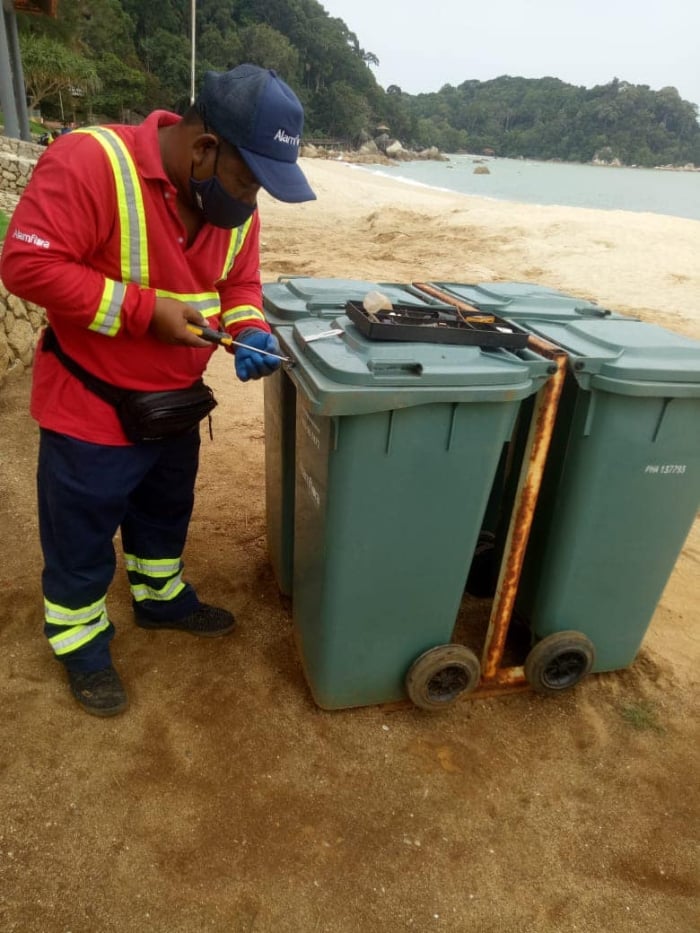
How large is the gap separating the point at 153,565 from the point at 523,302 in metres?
1.87

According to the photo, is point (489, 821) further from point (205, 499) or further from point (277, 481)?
point (205, 499)

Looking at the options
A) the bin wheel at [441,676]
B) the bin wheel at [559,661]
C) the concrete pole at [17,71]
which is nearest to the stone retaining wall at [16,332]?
the bin wheel at [441,676]

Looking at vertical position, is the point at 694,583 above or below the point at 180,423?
below

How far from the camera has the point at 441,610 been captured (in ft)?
6.93

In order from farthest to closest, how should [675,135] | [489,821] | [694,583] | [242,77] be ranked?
[675,135], [694,583], [489,821], [242,77]

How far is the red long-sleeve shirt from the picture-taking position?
59.5 inches

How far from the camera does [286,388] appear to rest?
7.87ft

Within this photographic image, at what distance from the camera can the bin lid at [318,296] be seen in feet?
7.63

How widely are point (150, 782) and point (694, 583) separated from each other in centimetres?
277

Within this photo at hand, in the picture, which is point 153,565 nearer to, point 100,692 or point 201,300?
point 100,692

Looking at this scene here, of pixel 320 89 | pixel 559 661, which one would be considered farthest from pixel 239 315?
pixel 320 89

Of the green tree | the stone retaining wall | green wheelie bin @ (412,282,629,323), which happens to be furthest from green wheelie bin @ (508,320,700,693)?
the green tree

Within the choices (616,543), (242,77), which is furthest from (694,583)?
(242,77)

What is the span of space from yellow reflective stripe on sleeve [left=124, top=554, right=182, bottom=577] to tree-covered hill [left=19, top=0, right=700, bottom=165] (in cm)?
2724
